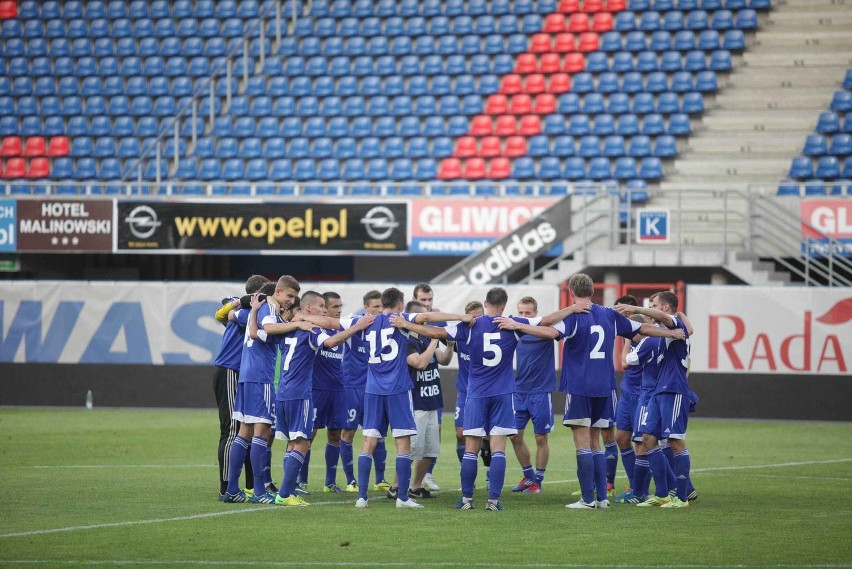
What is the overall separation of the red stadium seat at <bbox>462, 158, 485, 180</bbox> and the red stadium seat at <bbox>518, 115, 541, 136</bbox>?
1556 millimetres

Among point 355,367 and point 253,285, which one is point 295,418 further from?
point 355,367

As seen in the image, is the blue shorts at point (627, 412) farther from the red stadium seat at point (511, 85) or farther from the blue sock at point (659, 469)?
the red stadium seat at point (511, 85)

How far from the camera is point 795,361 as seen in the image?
24.2 meters

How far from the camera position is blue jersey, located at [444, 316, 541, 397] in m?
12.5

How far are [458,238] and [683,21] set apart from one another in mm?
10380

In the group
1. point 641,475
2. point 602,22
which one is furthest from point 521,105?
point 641,475

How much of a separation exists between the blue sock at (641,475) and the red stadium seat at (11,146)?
87.0 feet

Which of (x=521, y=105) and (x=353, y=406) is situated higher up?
(x=521, y=105)

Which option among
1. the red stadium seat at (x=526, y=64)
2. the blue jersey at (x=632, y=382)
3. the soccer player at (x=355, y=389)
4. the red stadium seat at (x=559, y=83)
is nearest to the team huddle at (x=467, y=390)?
the blue jersey at (x=632, y=382)

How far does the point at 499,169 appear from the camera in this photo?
31.8 meters

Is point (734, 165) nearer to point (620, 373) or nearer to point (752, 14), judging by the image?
point (752, 14)

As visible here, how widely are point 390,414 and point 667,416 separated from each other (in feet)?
9.11

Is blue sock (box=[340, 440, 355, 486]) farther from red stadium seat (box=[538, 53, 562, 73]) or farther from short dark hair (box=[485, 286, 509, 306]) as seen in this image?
red stadium seat (box=[538, 53, 562, 73])

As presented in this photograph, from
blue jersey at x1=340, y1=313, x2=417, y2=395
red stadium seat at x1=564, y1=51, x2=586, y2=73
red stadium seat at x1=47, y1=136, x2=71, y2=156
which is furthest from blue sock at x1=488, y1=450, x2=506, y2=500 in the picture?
red stadium seat at x1=47, y1=136, x2=71, y2=156
